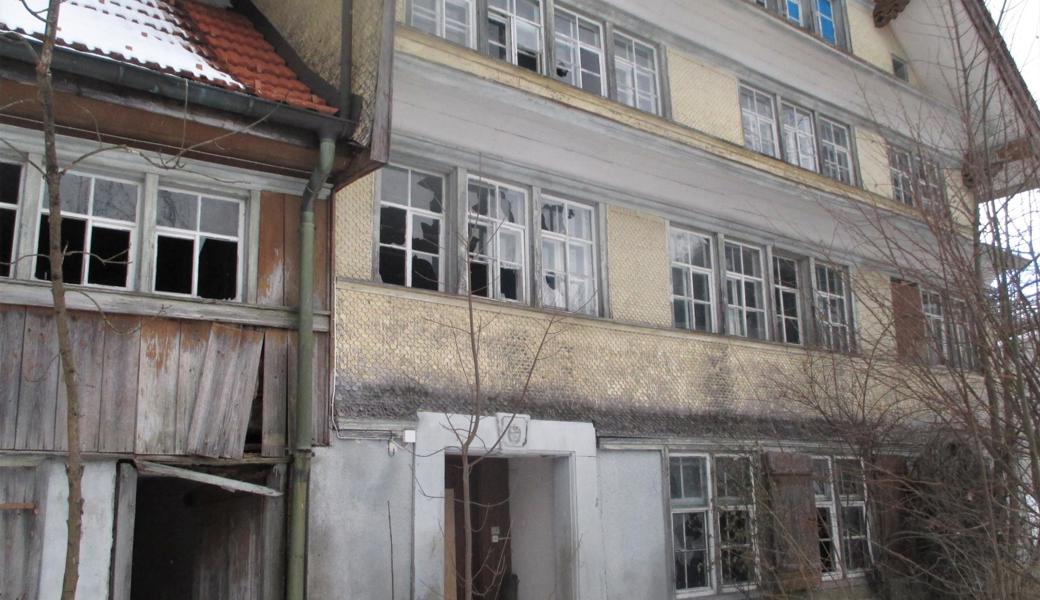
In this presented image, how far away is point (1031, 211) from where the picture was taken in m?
5.97

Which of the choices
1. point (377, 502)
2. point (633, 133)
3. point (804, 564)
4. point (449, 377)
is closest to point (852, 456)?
point (804, 564)

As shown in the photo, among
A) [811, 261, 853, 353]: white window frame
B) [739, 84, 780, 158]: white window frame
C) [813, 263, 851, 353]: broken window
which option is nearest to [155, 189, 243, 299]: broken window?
[739, 84, 780, 158]: white window frame

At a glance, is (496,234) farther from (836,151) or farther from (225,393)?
(836,151)

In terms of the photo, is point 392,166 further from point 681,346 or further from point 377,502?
point 681,346

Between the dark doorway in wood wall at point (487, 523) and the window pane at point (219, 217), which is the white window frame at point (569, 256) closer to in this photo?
the dark doorway in wood wall at point (487, 523)

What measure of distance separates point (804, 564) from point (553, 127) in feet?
18.3

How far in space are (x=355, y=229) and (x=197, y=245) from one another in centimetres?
149

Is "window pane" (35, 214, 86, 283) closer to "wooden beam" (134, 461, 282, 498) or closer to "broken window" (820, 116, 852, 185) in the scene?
"wooden beam" (134, 461, 282, 498)

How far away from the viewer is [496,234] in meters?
9.96

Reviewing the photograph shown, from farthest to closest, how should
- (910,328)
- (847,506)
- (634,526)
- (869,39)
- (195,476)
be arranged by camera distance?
(869,39)
(847,506)
(634,526)
(910,328)
(195,476)

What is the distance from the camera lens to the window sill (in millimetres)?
6797

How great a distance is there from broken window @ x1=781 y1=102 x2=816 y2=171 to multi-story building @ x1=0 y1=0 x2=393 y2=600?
7861 millimetres

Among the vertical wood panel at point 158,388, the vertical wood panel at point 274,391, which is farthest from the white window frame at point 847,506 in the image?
the vertical wood panel at point 158,388

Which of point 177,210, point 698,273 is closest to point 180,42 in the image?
point 177,210
